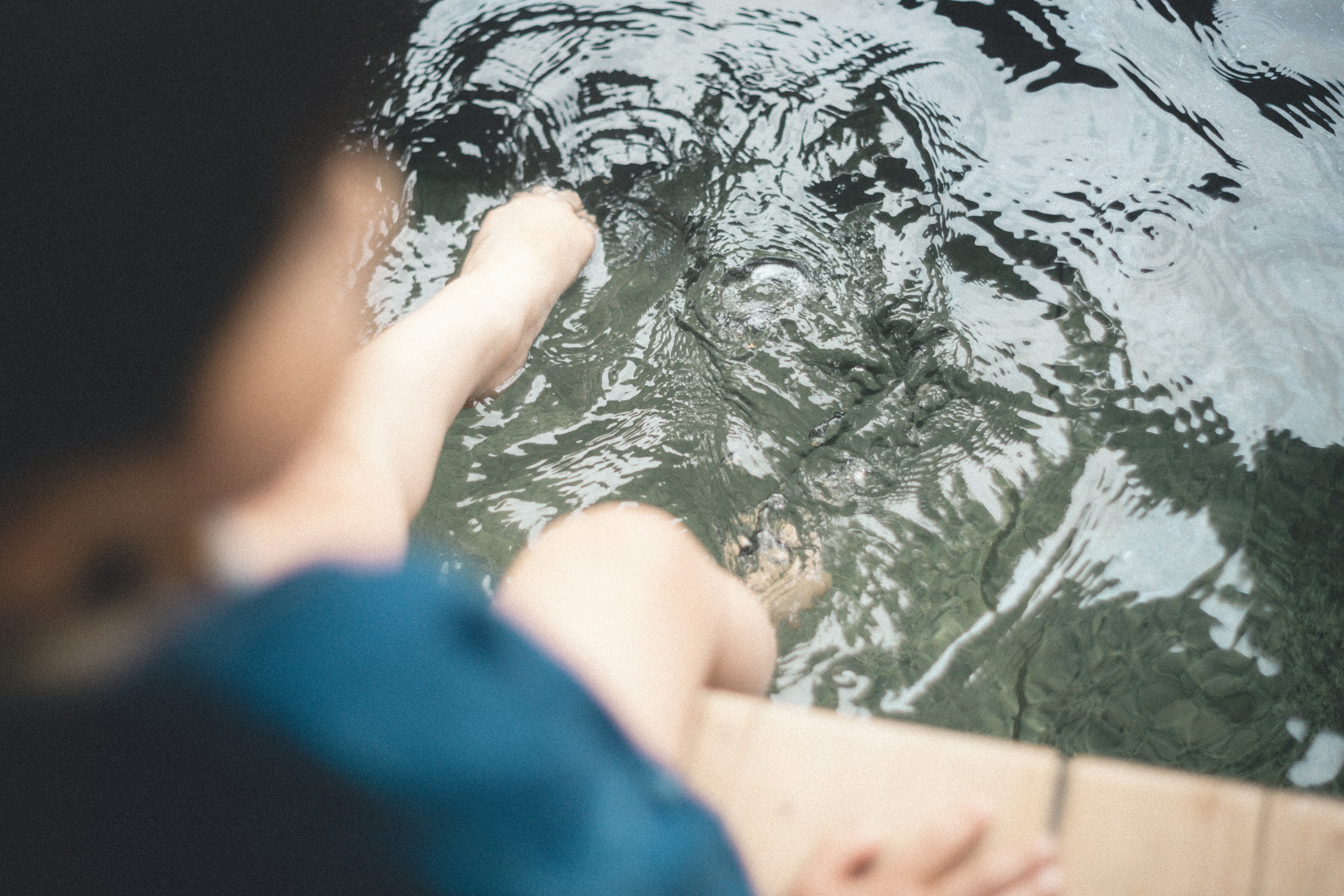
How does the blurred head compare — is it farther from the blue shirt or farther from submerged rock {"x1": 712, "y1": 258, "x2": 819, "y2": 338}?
submerged rock {"x1": 712, "y1": 258, "x2": 819, "y2": 338}

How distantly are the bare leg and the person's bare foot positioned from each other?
1.70ft

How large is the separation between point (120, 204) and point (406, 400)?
55 centimetres

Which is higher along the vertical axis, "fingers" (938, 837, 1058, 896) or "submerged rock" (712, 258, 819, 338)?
"fingers" (938, 837, 1058, 896)

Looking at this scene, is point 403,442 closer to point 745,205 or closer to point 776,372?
point 776,372

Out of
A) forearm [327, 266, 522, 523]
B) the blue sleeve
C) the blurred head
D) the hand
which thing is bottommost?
forearm [327, 266, 522, 523]

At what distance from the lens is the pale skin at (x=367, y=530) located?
50 cm

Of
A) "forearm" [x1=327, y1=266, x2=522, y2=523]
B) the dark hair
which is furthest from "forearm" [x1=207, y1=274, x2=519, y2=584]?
the dark hair

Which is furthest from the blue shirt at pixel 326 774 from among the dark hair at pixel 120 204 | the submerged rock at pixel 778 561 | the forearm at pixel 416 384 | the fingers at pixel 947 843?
the submerged rock at pixel 778 561

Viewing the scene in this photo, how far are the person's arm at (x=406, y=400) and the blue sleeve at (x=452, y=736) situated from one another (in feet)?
0.15

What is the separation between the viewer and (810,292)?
166 centimetres

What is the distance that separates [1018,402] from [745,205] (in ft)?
2.29

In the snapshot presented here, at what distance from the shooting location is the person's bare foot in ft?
4.76

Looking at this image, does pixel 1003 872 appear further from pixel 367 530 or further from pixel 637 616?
pixel 367 530

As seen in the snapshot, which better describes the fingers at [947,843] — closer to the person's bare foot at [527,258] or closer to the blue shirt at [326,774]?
the blue shirt at [326,774]
